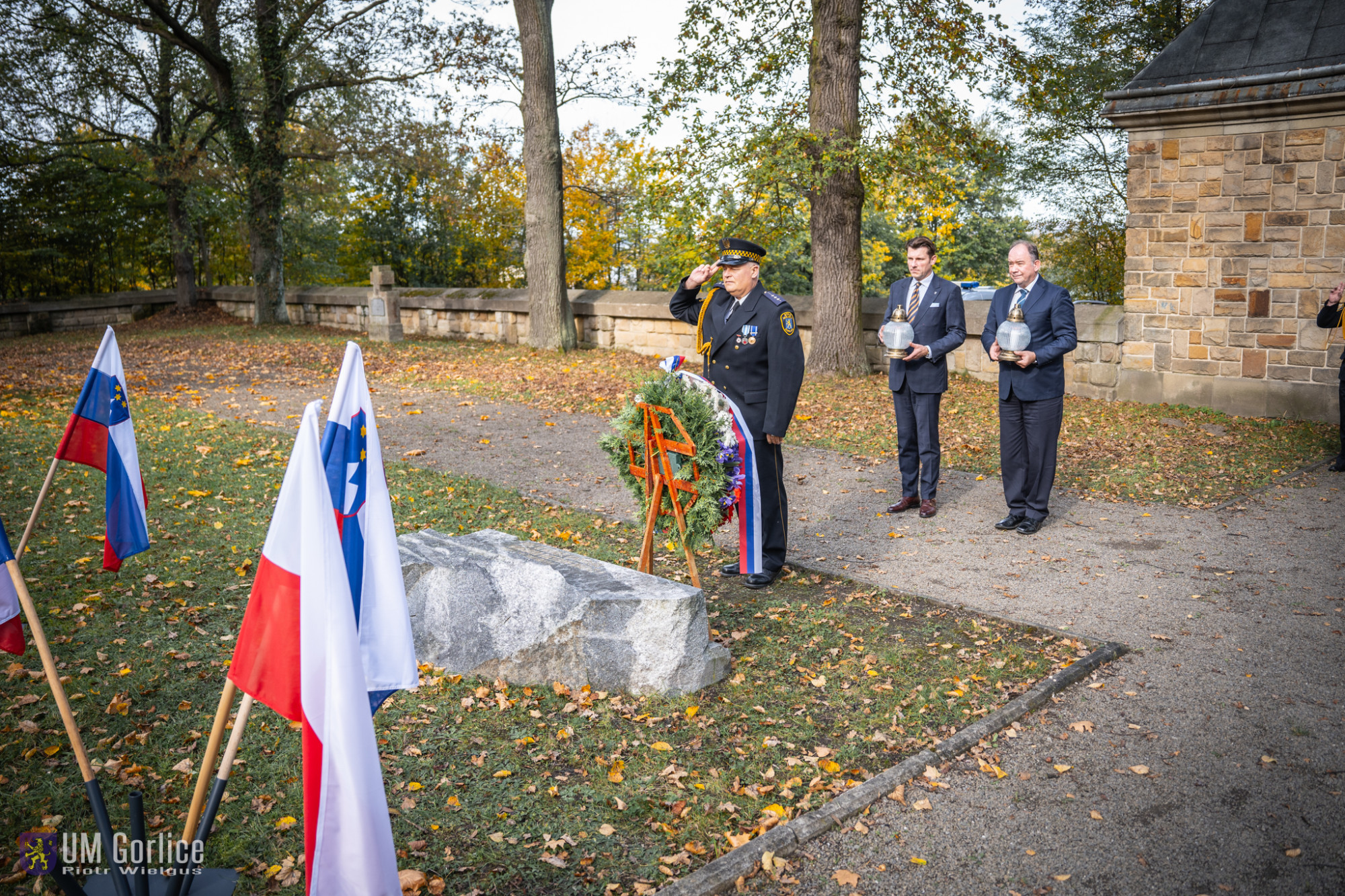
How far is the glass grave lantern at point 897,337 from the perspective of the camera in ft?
23.3

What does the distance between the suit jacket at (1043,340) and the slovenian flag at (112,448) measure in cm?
561

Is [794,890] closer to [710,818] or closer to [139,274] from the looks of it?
[710,818]

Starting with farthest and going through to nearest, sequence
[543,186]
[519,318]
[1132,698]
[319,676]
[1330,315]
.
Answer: [519,318], [543,186], [1330,315], [1132,698], [319,676]

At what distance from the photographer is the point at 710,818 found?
3514 millimetres

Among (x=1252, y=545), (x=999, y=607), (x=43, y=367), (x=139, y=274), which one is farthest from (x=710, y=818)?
(x=139, y=274)

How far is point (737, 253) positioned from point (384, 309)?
54.1ft

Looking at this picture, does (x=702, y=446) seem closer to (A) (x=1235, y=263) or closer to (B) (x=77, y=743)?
(B) (x=77, y=743)

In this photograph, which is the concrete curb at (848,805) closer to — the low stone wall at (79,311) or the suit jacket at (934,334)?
the suit jacket at (934,334)

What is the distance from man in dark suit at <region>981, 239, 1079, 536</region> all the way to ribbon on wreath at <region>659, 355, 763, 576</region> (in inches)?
89.2

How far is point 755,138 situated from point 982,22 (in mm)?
4315

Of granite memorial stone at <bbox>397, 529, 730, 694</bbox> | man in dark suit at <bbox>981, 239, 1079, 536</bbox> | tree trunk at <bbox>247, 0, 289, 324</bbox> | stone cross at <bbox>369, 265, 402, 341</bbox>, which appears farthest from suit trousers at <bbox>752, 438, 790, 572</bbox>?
tree trunk at <bbox>247, 0, 289, 324</bbox>

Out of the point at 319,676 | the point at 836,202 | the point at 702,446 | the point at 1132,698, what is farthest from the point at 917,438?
the point at 836,202

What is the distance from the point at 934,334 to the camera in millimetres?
7371

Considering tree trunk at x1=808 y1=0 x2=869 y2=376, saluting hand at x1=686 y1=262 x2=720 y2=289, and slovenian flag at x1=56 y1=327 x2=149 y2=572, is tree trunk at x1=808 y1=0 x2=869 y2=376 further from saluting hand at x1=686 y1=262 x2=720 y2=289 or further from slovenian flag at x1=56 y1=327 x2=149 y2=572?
slovenian flag at x1=56 y1=327 x2=149 y2=572
